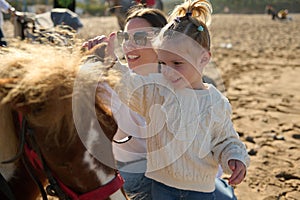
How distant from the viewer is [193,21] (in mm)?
1911

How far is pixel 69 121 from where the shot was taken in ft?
4.36

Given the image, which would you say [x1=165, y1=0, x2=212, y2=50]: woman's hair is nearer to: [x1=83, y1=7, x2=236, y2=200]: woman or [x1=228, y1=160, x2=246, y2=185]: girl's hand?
[x1=83, y1=7, x2=236, y2=200]: woman

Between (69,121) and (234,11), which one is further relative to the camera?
(234,11)

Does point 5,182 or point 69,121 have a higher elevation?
point 69,121

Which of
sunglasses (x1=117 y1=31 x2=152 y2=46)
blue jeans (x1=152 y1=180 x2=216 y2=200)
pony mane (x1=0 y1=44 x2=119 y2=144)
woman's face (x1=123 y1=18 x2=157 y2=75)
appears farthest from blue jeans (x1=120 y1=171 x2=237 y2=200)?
pony mane (x1=0 y1=44 x2=119 y2=144)

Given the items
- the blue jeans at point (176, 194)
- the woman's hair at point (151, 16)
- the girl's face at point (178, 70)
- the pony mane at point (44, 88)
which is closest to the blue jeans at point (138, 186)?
the blue jeans at point (176, 194)

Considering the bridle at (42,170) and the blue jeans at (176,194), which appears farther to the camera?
the blue jeans at (176,194)

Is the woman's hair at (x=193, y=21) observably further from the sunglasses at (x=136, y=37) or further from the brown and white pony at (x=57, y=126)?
the brown and white pony at (x=57, y=126)

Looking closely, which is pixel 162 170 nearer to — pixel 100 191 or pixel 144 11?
pixel 100 191

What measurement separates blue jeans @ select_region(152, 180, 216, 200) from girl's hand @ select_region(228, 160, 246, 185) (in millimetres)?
278

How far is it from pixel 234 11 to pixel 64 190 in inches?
2517

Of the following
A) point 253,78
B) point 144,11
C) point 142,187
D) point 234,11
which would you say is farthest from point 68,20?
point 234,11

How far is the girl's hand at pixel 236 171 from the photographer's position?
182 cm

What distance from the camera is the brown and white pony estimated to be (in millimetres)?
1287
